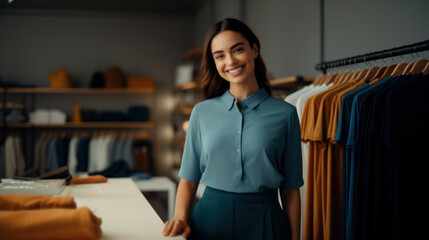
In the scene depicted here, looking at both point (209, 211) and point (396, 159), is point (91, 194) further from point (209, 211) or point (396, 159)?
point (396, 159)

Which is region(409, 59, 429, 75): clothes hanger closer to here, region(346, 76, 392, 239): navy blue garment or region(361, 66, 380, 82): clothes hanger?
region(346, 76, 392, 239): navy blue garment

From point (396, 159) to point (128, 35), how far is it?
595 centimetres

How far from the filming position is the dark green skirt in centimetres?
138

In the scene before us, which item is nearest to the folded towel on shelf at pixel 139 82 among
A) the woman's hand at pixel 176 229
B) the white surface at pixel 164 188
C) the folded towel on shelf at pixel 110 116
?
the folded towel on shelf at pixel 110 116

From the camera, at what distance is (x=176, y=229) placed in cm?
130

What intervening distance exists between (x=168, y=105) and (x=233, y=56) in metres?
5.62

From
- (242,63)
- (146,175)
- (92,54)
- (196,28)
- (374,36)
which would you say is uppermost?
(196,28)

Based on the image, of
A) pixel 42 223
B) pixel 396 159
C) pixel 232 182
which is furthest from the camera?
pixel 396 159

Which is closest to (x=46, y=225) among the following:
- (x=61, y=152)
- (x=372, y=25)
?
(x=372, y=25)

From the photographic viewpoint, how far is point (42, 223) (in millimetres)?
1122

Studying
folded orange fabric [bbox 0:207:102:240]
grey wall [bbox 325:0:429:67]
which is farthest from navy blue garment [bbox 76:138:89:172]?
folded orange fabric [bbox 0:207:102:240]

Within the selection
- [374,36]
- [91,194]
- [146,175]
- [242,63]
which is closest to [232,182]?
[242,63]

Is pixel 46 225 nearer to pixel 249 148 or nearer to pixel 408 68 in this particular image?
pixel 249 148

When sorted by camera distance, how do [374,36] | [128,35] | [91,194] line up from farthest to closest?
[128,35] < [374,36] < [91,194]
